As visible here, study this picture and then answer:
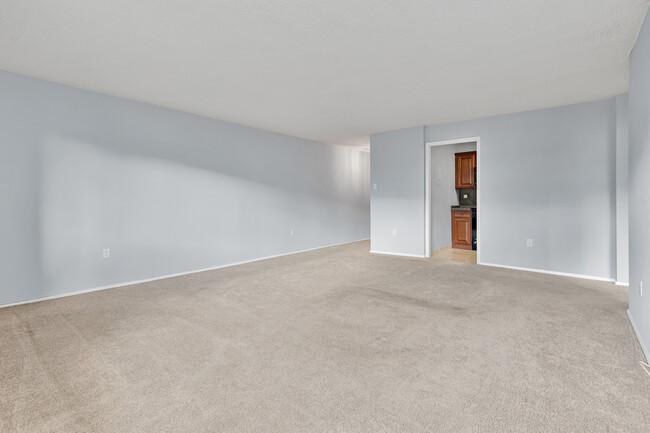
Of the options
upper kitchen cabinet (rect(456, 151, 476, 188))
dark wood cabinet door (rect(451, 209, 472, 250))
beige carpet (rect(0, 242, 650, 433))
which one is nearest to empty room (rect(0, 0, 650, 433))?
beige carpet (rect(0, 242, 650, 433))

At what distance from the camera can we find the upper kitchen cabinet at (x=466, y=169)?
6.98 meters

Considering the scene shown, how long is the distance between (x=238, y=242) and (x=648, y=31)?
539 centimetres

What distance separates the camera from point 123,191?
13.6ft

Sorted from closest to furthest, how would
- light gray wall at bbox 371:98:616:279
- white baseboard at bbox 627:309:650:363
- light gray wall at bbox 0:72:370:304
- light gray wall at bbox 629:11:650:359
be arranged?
white baseboard at bbox 627:309:650:363
light gray wall at bbox 629:11:650:359
light gray wall at bbox 0:72:370:304
light gray wall at bbox 371:98:616:279

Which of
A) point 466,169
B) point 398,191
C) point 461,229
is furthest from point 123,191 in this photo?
A: point 466,169

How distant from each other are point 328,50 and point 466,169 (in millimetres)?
5342

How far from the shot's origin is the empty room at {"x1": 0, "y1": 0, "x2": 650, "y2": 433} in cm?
178

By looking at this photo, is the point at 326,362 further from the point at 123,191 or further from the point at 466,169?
the point at 466,169

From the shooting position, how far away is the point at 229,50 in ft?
9.29

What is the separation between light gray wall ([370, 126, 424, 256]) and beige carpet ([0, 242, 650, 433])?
2414mm

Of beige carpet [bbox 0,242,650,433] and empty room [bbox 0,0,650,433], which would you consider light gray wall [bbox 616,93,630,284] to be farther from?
beige carpet [bbox 0,242,650,433]

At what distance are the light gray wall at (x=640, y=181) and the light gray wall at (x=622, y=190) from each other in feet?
4.78

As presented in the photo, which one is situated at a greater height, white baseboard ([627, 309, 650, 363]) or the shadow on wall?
the shadow on wall

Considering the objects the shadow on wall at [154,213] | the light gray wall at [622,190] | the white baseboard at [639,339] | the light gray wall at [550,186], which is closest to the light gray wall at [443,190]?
the light gray wall at [550,186]
